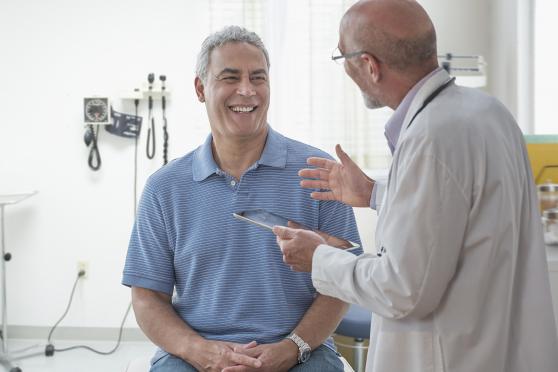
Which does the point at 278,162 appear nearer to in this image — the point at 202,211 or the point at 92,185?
the point at 202,211

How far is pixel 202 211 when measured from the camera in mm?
1841

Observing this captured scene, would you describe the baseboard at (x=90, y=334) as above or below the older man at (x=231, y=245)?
below

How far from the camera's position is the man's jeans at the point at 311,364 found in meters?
1.75

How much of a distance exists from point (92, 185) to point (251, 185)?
90.6 inches

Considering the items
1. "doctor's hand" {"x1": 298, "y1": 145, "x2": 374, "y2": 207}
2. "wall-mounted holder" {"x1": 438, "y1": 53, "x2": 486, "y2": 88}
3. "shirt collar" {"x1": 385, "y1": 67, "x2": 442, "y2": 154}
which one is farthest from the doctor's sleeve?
"wall-mounted holder" {"x1": 438, "y1": 53, "x2": 486, "y2": 88}

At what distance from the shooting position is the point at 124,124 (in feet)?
12.8

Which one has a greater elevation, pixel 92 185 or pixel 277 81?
pixel 277 81

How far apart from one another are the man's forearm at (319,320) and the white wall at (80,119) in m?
2.04

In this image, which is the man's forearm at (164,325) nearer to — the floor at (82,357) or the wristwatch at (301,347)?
the wristwatch at (301,347)

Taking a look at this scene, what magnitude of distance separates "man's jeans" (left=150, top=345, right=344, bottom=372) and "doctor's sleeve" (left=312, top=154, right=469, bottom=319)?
22.9 inches

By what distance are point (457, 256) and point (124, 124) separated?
2.98 m

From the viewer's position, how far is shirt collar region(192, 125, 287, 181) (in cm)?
187

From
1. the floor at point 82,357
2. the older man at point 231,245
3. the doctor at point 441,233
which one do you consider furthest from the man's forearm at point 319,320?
the floor at point 82,357

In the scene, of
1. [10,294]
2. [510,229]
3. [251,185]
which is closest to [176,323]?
[251,185]
